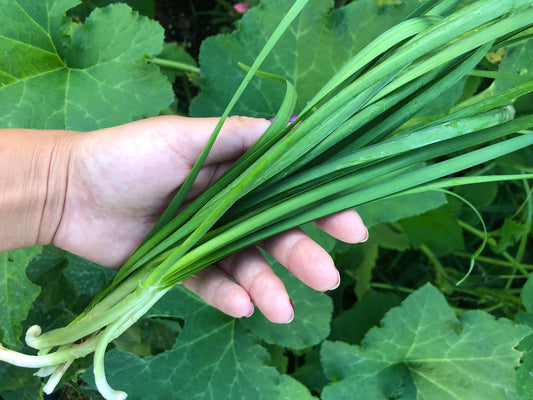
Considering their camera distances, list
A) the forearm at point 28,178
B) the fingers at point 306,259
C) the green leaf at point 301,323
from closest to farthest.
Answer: the fingers at point 306,259
the forearm at point 28,178
the green leaf at point 301,323

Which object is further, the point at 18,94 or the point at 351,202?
the point at 18,94

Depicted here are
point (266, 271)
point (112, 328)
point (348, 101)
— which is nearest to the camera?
point (348, 101)

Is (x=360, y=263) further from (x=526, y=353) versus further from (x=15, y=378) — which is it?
(x=15, y=378)

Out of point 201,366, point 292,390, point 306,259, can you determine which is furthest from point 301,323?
point 306,259

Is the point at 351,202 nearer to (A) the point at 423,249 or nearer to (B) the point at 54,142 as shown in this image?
(B) the point at 54,142

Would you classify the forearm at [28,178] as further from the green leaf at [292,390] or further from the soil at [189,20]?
the soil at [189,20]

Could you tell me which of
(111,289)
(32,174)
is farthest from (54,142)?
(111,289)

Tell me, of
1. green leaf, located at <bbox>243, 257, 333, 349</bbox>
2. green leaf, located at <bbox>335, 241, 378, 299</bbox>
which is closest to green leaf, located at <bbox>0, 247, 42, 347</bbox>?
→ green leaf, located at <bbox>243, 257, 333, 349</bbox>

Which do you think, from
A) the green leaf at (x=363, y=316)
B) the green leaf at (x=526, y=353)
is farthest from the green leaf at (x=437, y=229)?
the green leaf at (x=526, y=353)
